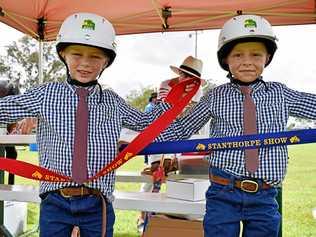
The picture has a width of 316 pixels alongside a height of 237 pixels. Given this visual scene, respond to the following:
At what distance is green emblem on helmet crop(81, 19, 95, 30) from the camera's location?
2.10m

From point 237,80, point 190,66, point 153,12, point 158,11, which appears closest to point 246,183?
point 237,80

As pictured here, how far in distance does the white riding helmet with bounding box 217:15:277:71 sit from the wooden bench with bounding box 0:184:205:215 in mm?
1002

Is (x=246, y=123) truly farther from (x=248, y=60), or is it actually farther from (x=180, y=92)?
(x=180, y=92)

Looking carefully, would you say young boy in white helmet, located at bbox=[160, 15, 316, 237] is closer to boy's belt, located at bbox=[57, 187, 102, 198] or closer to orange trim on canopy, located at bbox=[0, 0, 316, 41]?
boy's belt, located at bbox=[57, 187, 102, 198]

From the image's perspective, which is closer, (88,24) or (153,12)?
(88,24)

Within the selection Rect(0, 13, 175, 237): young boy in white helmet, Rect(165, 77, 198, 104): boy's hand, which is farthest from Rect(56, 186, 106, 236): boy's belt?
Rect(165, 77, 198, 104): boy's hand

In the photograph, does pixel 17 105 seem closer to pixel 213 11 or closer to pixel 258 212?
pixel 258 212

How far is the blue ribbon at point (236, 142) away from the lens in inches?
79.4

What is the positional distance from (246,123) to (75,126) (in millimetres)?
737

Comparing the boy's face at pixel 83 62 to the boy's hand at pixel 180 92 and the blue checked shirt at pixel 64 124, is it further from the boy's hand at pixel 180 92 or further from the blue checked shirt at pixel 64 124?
the boy's hand at pixel 180 92

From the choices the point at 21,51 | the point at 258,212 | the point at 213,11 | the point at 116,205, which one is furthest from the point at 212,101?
the point at 21,51

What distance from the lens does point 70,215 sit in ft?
6.57

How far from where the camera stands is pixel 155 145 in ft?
7.65

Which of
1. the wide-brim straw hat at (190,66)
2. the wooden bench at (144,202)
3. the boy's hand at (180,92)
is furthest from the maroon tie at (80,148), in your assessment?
the wide-brim straw hat at (190,66)
